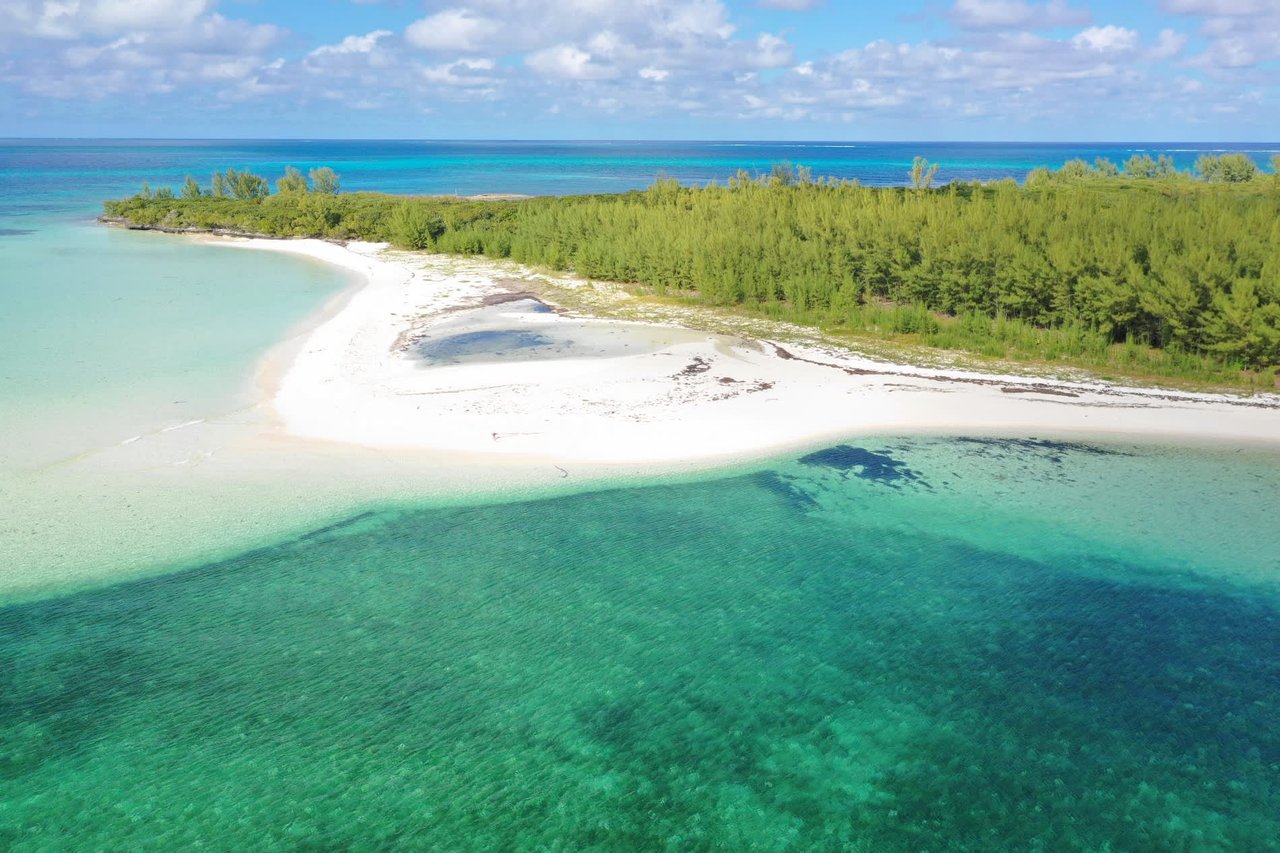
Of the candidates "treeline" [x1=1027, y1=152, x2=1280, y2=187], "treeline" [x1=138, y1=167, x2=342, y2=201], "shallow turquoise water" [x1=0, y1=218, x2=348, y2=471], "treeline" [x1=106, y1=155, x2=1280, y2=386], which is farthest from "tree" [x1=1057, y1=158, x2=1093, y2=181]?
"treeline" [x1=138, y1=167, x2=342, y2=201]

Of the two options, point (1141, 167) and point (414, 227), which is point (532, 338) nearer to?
point (414, 227)

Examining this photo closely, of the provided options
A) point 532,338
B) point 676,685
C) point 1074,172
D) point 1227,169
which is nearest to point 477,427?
point 532,338

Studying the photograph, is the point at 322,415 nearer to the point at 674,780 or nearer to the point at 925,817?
the point at 674,780

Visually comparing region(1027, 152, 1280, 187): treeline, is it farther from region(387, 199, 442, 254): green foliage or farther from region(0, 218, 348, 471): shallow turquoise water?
region(0, 218, 348, 471): shallow turquoise water

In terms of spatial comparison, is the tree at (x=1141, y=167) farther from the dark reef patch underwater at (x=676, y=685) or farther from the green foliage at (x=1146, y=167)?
the dark reef patch underwater at (x=676, y=685)

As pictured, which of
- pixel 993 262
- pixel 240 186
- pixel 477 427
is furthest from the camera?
pixel 240 186

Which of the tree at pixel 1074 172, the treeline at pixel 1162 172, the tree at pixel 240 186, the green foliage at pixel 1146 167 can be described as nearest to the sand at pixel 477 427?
the treeline at pixel 1162 172

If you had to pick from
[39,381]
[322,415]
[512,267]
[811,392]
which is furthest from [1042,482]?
[512,267]
